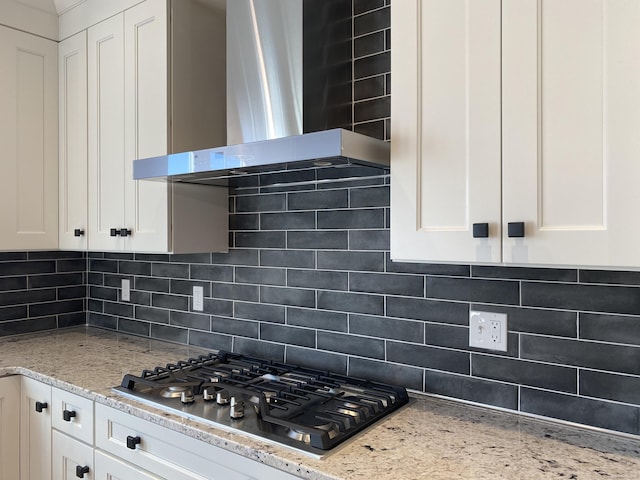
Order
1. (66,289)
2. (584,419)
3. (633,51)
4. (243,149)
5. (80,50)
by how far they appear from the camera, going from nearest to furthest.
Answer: (633,51) < (584,419) < (243,149) < (80,50) < (66,289)

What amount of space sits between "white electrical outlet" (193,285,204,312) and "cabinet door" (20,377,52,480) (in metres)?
0.68

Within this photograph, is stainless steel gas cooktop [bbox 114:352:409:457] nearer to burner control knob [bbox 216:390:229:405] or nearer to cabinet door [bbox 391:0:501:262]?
burner control knob [bbox 216:390:229:405]

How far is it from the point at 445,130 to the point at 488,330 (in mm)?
636

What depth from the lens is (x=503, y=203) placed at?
115cm

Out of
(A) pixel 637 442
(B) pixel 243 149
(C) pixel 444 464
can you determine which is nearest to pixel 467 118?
(B) pixel 243 149

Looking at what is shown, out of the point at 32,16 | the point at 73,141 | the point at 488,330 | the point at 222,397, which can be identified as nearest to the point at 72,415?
the point at 222,397

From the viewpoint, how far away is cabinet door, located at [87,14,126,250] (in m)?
2.17

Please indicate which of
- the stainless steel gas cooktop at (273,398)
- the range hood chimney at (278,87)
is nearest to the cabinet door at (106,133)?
the range hood chimney at (278,87)

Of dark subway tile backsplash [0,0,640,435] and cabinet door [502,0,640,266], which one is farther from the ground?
cabinet door [502,0,640,266]

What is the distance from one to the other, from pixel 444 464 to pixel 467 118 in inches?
32.3

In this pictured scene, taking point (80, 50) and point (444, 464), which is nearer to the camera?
point (444, 464)

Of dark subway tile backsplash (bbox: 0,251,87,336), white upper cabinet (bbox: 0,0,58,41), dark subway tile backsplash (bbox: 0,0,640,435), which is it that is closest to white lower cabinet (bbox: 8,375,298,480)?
dark subway tile backsplash (bbox: 0,0,640,435)

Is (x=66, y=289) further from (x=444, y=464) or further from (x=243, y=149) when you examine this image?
(x=444, y=464)

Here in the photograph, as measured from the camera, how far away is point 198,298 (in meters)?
2.32
